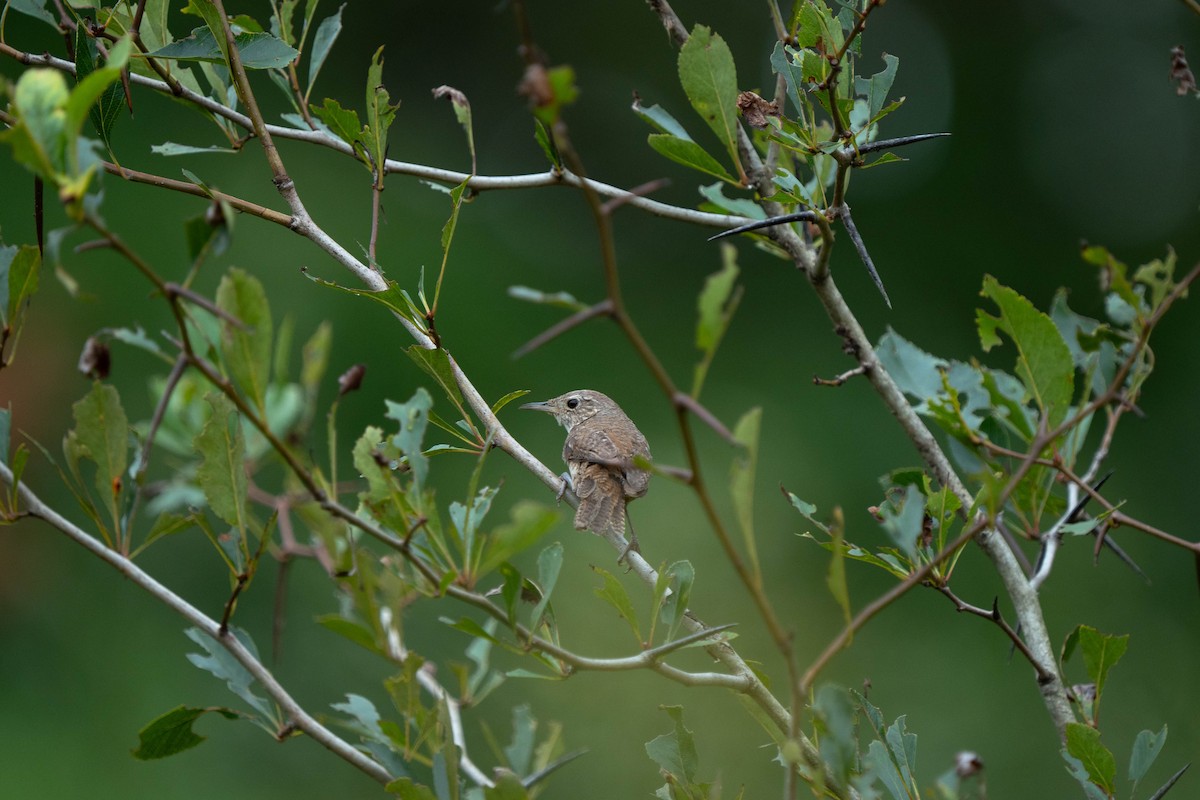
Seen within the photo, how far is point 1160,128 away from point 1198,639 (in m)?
3.46

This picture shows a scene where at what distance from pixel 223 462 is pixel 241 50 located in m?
0.80

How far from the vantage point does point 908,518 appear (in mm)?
1163

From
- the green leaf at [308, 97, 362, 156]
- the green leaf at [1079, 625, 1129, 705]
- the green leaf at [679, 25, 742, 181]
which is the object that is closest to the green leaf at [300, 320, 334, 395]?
the green leaf at [679, 25, 742, 181]

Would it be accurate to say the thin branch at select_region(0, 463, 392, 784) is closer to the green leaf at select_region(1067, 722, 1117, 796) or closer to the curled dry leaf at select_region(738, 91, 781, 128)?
the green leaf at select_region(1067, 722, 1117, 796)

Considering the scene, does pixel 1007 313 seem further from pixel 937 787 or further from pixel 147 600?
A: pixel 147 600

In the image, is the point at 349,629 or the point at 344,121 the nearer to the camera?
the point at 349,629

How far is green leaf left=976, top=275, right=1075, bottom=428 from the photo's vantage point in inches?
56.9

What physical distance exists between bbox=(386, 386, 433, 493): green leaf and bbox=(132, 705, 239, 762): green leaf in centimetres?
39

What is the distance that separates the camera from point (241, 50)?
1697mm

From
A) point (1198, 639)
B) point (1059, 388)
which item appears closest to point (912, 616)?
point (1198, 639)

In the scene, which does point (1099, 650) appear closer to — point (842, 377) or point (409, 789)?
point (842, 377)

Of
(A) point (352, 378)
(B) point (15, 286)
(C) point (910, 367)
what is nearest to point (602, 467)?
(C) point (910, 367)

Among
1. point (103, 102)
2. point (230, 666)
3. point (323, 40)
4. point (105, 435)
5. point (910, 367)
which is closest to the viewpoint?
point (105, 435)

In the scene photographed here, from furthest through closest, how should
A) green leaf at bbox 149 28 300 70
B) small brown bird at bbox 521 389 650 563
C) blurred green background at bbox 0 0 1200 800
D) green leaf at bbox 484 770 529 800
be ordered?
blurred green background at bbox 0 0 1200 800, small brown bird at bbox 521 389 650 563, green leaf at bbox 149 28 300 70, green leaf at bbox 484 770 529 800
